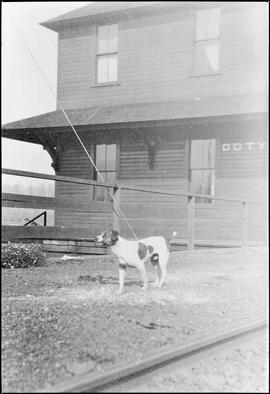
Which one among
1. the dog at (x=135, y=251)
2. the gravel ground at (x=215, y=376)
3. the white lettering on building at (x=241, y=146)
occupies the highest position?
the white lettering on building at (x=241, y=146)

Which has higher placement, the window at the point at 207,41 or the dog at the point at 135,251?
the window at the point at 207,41

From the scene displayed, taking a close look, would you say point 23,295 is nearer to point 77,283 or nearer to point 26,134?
point 77,283

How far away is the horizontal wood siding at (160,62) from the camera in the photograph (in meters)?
13.2

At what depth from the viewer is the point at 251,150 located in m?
12.6

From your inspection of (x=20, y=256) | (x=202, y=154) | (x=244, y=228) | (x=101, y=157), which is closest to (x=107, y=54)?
(x=101, y=157)

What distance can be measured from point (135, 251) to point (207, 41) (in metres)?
10.1

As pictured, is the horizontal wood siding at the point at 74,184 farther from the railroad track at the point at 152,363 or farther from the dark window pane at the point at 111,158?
the railroad track at the point at 152,363

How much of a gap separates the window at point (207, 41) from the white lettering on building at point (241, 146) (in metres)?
2.19

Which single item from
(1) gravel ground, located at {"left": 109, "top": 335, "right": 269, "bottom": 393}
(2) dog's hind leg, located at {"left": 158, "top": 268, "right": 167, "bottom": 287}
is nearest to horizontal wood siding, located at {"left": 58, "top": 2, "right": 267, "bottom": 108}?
(2) dog's hind leg, located at {"left": 158, "top": 268, "right": 167, "bottom": 287}

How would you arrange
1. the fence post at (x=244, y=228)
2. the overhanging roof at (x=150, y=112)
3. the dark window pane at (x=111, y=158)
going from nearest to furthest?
the fence post at (x=244, y=228) < the overhanging roof at (x=150, y=112) < the dark window pane at (x=111, y=158)

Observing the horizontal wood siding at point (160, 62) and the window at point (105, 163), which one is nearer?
the horizontal wood siding at point (160, 62)

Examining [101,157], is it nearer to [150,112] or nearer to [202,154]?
[150,112]

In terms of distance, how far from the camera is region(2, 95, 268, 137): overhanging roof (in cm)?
1200

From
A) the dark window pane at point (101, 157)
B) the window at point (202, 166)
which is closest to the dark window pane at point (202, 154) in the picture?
the window at point (202, 166)
